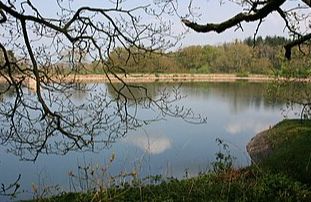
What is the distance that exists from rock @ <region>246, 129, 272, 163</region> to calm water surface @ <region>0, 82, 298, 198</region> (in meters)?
0.32

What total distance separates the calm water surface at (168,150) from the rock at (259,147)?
325 mm

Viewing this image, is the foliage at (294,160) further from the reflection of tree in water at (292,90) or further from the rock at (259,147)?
the reflection of tree in water at (292,90)

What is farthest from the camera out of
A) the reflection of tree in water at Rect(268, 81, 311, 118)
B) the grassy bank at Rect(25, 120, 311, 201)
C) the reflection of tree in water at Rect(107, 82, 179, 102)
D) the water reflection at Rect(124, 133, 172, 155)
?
the water reflection at Rect(124, 133, 172, 155)

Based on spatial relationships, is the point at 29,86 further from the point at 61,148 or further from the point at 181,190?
the point at 181,190

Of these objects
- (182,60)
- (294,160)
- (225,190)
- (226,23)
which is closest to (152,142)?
(294,160)

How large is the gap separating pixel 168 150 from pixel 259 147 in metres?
3.25

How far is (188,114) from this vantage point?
17.2ft

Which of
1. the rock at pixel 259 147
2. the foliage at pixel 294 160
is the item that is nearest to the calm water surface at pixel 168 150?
the rock at pixel 259 147

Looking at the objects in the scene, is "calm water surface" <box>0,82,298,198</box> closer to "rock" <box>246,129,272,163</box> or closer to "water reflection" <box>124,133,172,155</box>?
"water reflection" <box>124,133,172,155</box>

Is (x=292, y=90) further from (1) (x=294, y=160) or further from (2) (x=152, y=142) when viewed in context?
(1) (x=294, y=160)

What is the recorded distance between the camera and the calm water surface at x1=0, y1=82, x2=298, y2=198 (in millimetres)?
10484

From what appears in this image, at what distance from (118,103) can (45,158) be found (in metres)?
8.08

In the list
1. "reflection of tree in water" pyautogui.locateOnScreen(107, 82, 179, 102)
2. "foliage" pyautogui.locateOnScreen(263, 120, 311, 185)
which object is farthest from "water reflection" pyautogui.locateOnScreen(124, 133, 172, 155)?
"reflection of tree in water" pyautogui.locateOnScreen(107, 82, 179, 102)

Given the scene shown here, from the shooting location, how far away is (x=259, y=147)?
15.6m
